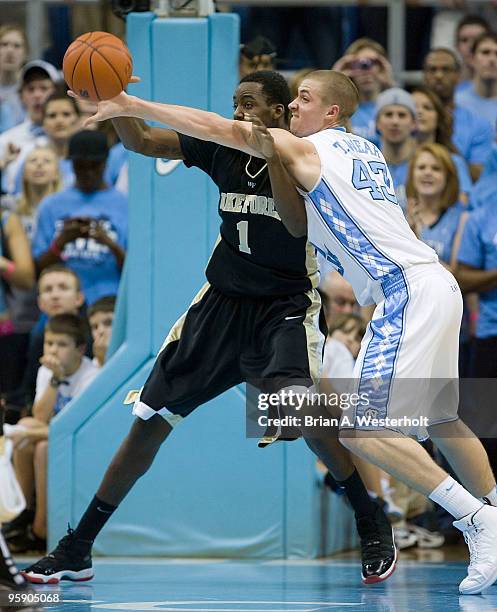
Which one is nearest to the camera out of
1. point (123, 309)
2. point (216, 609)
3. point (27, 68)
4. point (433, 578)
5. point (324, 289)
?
point (216, 609)

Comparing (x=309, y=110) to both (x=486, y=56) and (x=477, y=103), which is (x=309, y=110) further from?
(x=477, y=103)

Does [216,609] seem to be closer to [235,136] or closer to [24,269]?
[235,136]

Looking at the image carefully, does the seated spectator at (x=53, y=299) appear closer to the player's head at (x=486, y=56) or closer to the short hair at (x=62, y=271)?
the short hair at (x=62, y=271)

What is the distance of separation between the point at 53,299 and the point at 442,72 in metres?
3.47

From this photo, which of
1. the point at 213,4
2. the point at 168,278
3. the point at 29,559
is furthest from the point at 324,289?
the point at 29,559

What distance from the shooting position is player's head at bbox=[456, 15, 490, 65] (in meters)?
10.4

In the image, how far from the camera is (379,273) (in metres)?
5.82

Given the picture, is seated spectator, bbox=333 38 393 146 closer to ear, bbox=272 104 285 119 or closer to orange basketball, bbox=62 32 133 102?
ear, bbox=272 104 285 119

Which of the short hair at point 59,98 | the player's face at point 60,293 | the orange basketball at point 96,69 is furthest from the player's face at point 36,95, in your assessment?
the orange basketball at point 96,69

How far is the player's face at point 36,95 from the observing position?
1067 centimetres

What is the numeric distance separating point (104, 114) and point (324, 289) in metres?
3.79

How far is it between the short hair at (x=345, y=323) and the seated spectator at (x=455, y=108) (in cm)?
197

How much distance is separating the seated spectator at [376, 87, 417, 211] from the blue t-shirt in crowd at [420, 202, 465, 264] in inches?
19.8

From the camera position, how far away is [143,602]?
222 inches
